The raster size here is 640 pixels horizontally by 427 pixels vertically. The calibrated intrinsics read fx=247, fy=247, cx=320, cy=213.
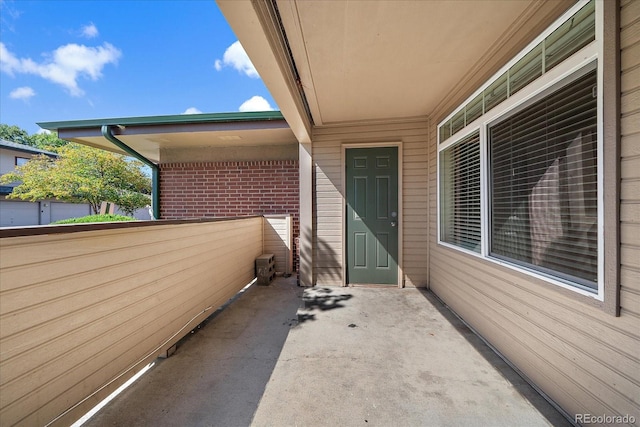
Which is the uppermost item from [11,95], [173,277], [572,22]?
[11,95]

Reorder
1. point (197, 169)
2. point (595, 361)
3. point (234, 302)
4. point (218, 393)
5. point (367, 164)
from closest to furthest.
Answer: point (595, 361) → point (218, 393) → point (234, 302) → point (367, 164) → point (197, 169)

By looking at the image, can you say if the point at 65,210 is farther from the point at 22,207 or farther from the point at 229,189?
the point at 229,189

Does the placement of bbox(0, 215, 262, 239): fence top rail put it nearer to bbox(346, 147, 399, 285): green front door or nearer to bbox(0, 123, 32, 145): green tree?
bbox(346, 147, 399, 285): green front door

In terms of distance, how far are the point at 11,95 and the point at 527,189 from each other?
134 ft

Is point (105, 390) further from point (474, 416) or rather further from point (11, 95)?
point (11, 95)

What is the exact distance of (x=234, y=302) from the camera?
128 inches

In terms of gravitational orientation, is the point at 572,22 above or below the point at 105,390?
above

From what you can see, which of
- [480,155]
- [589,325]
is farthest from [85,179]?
[589,325]

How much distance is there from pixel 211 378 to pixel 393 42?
2.97 m

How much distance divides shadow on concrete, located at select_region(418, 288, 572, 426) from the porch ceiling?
2.44 metres

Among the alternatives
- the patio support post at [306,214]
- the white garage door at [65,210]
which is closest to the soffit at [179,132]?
the patio support post at [306,214]

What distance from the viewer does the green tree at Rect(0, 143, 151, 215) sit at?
22.7 feet

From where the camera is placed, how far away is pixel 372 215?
383 centimetres

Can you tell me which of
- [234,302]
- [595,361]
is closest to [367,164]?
[234,302]
